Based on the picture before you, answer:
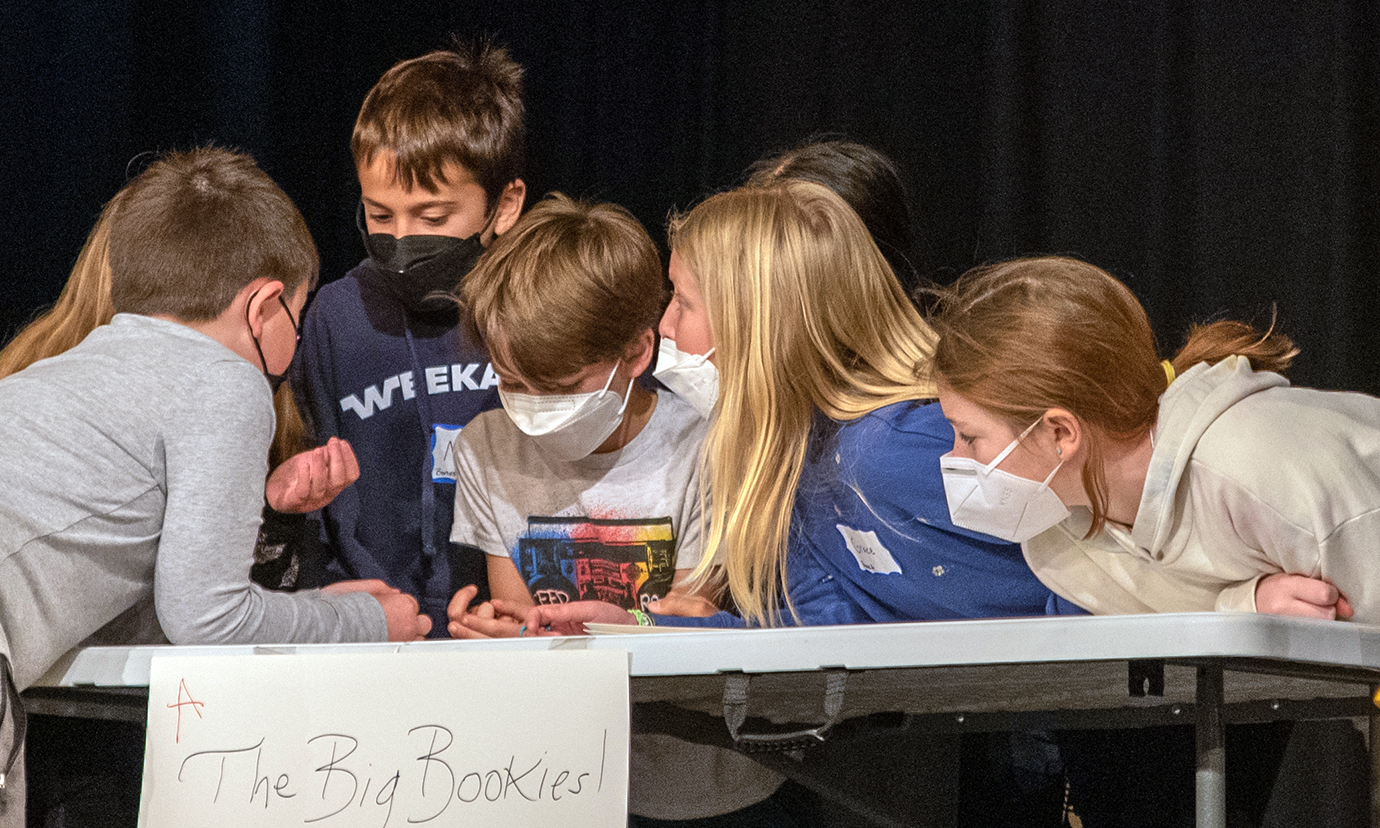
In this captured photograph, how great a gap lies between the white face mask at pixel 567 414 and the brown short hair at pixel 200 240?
0.32 metres

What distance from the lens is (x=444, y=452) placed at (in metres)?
1.71

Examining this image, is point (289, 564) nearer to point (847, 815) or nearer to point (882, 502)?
point (882, 502)

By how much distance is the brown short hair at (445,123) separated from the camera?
1.75 meters

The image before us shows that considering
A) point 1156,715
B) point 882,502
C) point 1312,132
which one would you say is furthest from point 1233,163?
point 1156,715

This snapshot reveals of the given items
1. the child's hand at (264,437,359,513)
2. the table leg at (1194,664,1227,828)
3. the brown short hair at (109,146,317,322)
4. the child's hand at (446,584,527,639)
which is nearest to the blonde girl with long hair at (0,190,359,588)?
the child's hand at (264,437,359,513)

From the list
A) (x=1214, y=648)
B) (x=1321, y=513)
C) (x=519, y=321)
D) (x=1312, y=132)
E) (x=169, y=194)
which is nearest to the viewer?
(x=1214, y=648)

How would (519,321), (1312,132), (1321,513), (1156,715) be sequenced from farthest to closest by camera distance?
1. (1312,132)
2. (519,321)
3. (1321,513)
4. (1156,715)

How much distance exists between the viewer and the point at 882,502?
1.38m

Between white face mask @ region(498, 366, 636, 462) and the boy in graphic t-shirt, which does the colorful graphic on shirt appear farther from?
white face mask @ region(498, 366, 636, 462)

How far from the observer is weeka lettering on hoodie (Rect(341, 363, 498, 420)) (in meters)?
1.73

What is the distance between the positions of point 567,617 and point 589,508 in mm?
349

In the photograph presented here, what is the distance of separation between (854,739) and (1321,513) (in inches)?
18.4

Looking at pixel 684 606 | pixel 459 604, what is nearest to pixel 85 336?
pixel 459 604

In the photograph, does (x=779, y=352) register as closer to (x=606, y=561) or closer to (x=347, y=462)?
(x=606, y=561)
